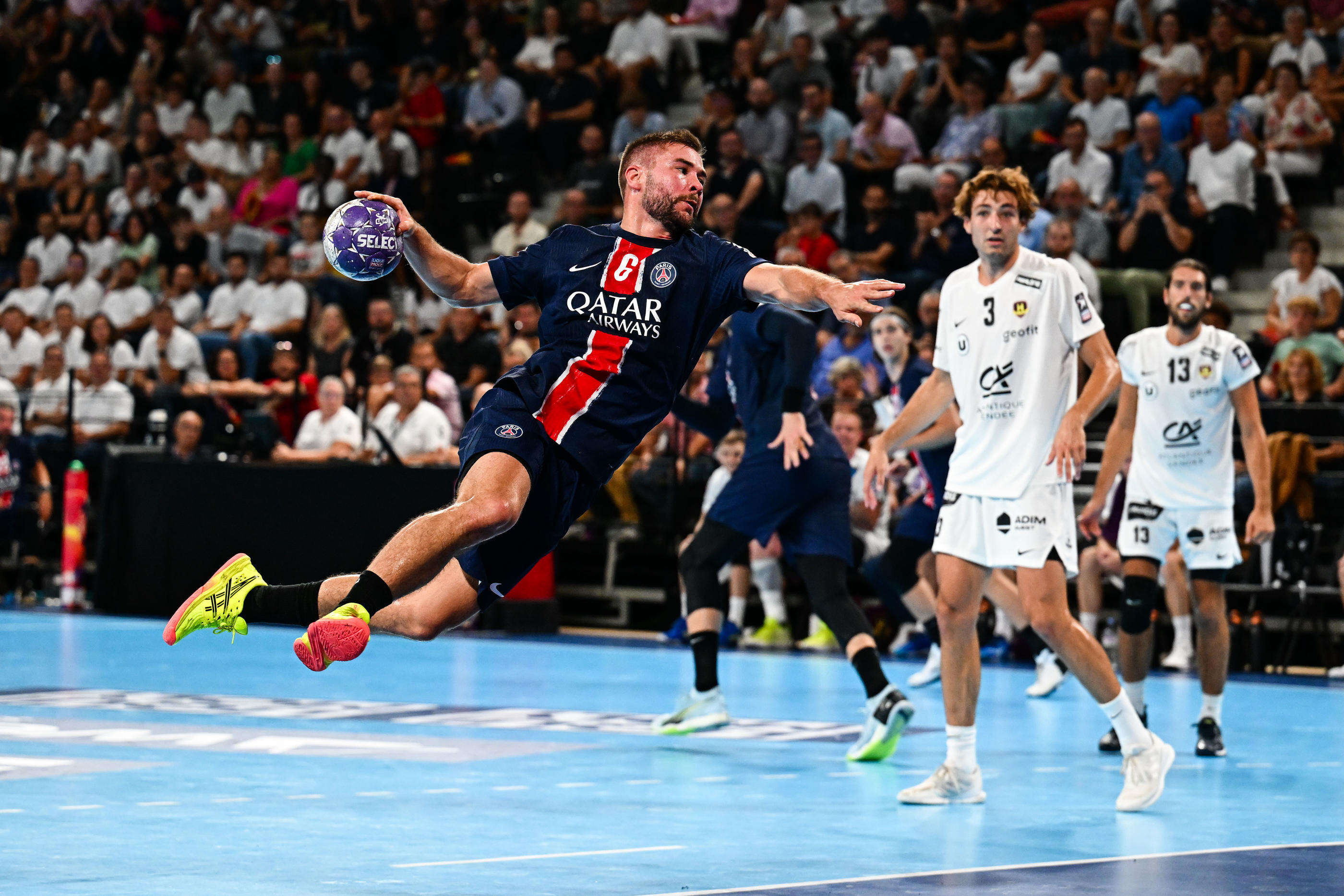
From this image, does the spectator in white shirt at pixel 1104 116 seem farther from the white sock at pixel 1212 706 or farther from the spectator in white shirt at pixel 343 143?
the spectator in white shirt at pixel 343 143

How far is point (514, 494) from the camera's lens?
5590 mm

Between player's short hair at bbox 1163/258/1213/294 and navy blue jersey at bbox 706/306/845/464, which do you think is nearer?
player's short hair at bbox 1163/258/1213/294

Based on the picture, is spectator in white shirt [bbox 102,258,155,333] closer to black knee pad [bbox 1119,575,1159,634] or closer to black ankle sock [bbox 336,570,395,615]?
black knee pad [bbox 1119,575,1159,634]

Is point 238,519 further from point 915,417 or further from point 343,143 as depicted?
point 915,417

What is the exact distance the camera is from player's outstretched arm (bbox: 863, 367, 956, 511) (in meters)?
7.22

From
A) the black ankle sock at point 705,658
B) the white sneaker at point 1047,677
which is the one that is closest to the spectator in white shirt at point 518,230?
the white sneaker at point 1047,677

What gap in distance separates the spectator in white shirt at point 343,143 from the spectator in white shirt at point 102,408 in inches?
145

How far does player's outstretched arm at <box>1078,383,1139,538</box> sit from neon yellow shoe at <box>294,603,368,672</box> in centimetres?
402

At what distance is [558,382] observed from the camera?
19.4ft

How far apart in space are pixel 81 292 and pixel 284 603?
55.3ft

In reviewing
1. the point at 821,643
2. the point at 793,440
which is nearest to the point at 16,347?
the point at 821,643

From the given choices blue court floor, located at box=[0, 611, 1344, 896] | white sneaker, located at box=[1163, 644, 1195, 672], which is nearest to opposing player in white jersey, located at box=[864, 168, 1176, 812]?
blue court floor, located at box=[0, 611, 1344, 896]

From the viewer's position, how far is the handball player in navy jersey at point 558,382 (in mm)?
5543

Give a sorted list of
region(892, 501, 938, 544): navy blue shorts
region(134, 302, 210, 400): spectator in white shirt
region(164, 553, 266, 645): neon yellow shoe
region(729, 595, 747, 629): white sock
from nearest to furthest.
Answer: region(164, 553, 266, 645): neon yellow shoe, region(892, 501, 938, 544): navy blue shorts, region(729, 595, 747, 629): white sock, region(134, 302, 210, 400): spectator in white shirt
